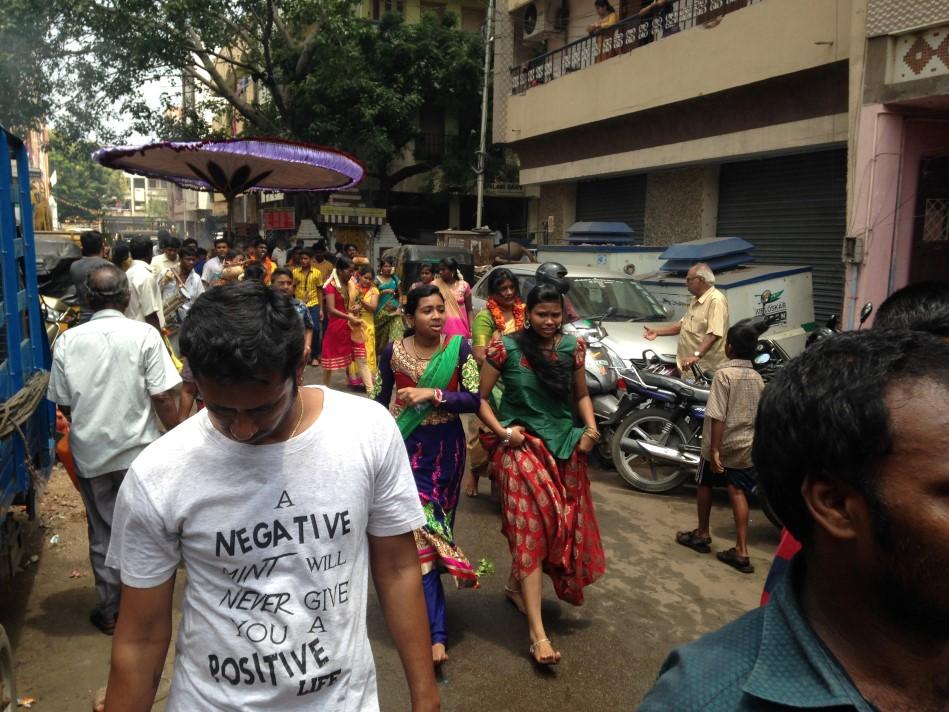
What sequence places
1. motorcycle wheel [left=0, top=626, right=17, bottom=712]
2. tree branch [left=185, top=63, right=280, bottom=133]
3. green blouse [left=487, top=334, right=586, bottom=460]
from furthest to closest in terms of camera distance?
tree branch [left=185, top=63, right=280, bottom=133] < green blouse [left=487, top=334, right=586, bottom=460] < motorcycle wheel [left=0, top=626, right=17, bottom=712]

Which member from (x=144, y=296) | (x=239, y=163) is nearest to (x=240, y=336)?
(x=144, y=296)

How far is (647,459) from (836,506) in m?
5.37

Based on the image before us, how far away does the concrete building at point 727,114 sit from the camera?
30.3 ft

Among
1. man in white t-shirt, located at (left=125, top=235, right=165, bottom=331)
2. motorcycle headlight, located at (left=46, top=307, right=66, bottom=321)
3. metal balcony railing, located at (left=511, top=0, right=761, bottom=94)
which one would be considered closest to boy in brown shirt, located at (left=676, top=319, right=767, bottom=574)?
man in white t-shirt, located at (left=125, top=235, right=165, bottom=331)

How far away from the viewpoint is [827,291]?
38.0ft

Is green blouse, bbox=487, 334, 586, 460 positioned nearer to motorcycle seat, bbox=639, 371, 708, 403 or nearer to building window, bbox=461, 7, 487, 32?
motorcycle seat, bbox=639, 371, 708, 403

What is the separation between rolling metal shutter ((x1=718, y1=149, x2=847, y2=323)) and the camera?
1140cm

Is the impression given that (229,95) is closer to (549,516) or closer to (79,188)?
(549,516)

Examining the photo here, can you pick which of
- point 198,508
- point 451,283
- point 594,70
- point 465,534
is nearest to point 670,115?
point 594,70

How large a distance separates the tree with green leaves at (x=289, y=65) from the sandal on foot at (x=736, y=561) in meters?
19.1

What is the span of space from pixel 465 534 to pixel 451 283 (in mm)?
3972

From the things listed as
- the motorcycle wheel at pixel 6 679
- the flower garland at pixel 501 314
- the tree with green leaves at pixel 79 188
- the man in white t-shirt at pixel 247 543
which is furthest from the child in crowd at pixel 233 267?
the tree with green leaves at pixel 79 188

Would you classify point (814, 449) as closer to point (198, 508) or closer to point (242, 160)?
Answer: point (198, 508)

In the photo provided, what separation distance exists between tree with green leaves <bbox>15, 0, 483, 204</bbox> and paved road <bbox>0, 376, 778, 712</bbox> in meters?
18.1
